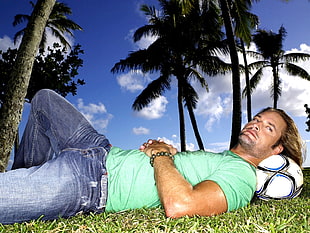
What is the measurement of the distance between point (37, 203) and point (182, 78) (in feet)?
76.4

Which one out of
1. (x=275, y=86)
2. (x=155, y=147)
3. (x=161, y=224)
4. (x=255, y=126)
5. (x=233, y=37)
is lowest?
(x=161, y=224)

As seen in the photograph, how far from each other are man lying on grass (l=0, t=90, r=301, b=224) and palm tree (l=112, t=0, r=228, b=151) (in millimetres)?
20356

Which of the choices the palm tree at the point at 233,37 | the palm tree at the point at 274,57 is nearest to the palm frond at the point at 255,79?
the palm tree at the point at 274,57

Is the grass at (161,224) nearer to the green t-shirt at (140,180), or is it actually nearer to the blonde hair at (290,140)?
the green t-shirt at (140,180)

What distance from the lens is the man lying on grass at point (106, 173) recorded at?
271cm

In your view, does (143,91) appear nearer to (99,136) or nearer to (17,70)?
(17,70)

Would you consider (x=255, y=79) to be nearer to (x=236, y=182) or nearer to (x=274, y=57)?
(x=274, y=57)

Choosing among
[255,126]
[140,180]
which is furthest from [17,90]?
[255,126]

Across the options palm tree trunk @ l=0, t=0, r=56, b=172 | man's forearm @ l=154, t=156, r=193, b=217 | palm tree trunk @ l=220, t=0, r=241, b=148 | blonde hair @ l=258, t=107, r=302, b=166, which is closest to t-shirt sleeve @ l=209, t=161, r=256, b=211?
man's forearm @ l=154, t=156, r=193, b=217

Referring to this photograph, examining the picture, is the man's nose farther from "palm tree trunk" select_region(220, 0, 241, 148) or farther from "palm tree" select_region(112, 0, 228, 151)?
"palm tree" select_region(112, 0, 228, 151)

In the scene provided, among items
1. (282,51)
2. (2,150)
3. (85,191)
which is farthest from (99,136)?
(282,51)

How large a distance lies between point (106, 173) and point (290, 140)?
228cm

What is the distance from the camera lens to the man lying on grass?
2715mm

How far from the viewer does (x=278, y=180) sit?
378cm
